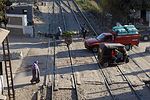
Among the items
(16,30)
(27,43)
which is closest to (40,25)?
(16,30)

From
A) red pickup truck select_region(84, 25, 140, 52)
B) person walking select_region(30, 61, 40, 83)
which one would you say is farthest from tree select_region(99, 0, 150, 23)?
person walking select_region(30, 61, 40, 83)

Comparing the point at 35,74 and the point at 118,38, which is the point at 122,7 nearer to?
the point at 118,38

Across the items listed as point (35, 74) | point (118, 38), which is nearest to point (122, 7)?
point (118, 38)

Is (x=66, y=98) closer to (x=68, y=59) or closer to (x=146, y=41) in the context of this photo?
(x=68, y=59)

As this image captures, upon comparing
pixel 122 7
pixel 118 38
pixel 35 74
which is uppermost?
pixel 122 7

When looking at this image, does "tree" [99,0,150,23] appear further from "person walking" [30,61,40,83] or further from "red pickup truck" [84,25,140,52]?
"person walking" [30,61,40,83]

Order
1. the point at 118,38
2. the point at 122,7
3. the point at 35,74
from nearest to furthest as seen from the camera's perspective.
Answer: the point at 35,74 → the point at 118,38 → the point at 122,7

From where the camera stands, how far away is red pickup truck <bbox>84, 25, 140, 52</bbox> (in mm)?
32250

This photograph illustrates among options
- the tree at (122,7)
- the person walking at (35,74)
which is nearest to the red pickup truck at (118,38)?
the person walking at (35,74)

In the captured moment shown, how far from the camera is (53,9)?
185 ft

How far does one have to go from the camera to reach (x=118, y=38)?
3300 centimetres

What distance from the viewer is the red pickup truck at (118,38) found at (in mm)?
32250

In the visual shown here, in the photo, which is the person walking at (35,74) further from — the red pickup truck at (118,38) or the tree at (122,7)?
the tree at (122,7)

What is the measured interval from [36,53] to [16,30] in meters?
8.11
